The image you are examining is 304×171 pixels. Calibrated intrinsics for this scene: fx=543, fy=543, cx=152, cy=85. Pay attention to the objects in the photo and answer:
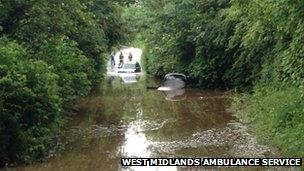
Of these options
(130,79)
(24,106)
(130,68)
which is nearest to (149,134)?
(24,106)

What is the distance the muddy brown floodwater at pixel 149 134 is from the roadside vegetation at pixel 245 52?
93 centimetres

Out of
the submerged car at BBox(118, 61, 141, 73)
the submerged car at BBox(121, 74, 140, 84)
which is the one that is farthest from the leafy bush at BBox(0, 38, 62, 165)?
the submerged car at BBox(118, 61, 141, 73)

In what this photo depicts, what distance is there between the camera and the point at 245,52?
25.5 m

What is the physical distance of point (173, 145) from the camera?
15.8 metres

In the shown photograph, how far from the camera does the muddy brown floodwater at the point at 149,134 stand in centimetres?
1437

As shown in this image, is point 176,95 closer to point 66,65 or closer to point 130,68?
Result: point 66,65

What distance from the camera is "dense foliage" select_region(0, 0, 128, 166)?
558 inches

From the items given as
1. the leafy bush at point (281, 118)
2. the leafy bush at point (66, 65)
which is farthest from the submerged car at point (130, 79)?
the leafy bush at point (281, 118)

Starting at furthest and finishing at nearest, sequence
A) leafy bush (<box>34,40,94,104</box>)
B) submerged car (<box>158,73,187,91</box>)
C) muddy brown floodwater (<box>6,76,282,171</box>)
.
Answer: submerged car (<box>158,73,187,91</box>), leafy bush (<box>34,40,94,104</box>), muddy brown floodwater (<box>6,76,282,171</box>)

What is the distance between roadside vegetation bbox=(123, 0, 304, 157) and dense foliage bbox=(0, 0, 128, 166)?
18.2 feet

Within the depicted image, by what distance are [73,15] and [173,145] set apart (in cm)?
1036

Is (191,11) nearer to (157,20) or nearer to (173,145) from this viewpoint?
(157,20)

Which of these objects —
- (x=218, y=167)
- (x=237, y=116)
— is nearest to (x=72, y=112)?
(x=237, y=116)

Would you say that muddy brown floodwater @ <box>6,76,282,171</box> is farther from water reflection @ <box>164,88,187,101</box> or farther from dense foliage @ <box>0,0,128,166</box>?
dense foliage @ <box>0,0,128,166</box>
